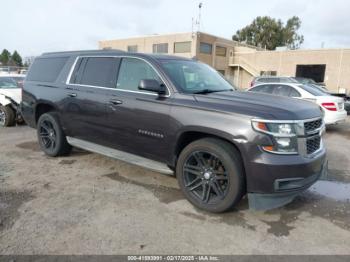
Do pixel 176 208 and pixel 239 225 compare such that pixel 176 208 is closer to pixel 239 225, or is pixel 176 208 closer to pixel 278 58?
pixel 239 225

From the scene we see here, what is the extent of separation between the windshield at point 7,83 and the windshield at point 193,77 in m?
7.25

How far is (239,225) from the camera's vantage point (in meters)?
3.66

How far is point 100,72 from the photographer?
5113 mm

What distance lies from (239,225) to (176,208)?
0.83 metres

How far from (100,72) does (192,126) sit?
2.09m

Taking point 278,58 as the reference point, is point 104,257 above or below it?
below

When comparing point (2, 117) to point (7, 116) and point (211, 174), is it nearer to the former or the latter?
point (7, 116)

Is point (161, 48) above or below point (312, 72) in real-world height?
above

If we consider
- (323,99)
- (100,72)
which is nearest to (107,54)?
(100,72)

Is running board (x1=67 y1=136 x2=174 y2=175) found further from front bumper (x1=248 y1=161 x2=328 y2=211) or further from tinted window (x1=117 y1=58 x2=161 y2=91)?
front bumper (x1=248 y1=161 x2=328 y2=211)

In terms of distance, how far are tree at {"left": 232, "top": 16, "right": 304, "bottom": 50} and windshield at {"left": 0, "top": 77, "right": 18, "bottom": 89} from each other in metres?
58.1

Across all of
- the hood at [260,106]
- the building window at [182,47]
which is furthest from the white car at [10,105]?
the building window at [182,47]

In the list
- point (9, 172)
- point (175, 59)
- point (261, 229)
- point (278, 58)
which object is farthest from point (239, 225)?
point (278, 58)

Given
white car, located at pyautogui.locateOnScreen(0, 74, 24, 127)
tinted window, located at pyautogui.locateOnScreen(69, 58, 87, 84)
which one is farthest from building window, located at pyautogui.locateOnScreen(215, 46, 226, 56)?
tinted window, located at pyautogui.locateOnScreen(69, 58, 87, 84)
